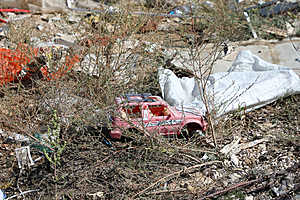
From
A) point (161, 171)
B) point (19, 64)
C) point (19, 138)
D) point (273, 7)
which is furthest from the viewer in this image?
point (273, 7)

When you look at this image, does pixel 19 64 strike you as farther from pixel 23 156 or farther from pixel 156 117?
pixel 156 117

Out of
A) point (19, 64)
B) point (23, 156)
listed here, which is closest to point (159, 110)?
point (23, 156)

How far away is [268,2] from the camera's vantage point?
7.41 meters

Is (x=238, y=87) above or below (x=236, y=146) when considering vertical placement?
above

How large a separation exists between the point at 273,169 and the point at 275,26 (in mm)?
4113

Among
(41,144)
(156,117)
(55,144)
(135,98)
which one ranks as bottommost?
(41,144)

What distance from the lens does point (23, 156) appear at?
390 cm

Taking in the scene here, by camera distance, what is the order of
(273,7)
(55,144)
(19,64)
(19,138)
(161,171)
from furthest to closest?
(273,7) → (19,64) → (19,138) → (161,171) → (55,144)

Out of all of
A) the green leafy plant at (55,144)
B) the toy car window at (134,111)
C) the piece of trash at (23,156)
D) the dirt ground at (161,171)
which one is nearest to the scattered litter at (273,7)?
the dirt ground at (161,171)

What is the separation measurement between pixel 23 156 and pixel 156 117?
156 cm

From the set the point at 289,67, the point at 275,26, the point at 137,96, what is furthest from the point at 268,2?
the point at 137,96

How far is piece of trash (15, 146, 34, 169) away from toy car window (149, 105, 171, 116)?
1.50m

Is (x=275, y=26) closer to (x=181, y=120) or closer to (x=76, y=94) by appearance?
(x=181, y=120)

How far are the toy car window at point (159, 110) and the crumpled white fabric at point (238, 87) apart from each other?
1.41ft
